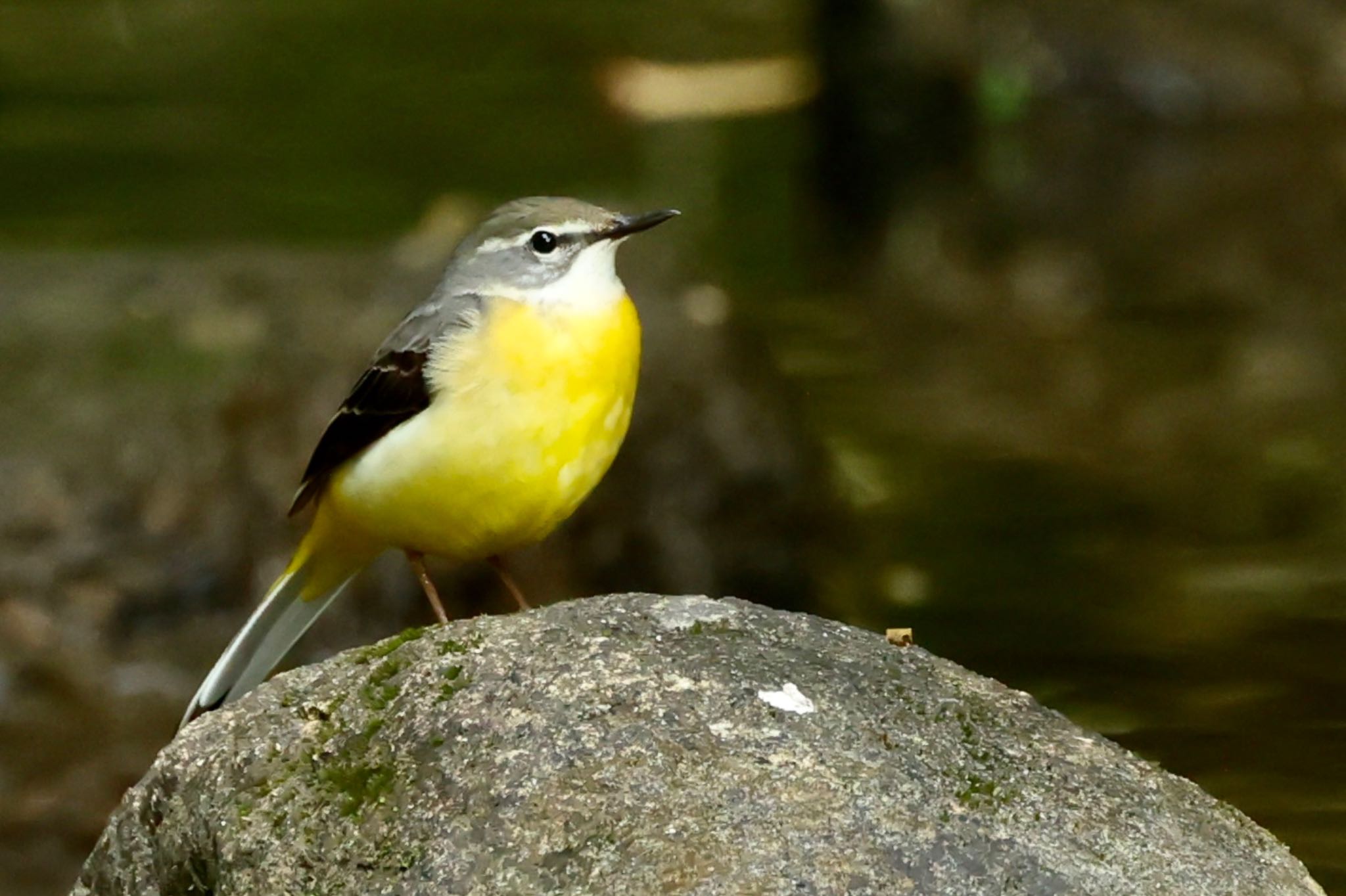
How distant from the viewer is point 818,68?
21.4m

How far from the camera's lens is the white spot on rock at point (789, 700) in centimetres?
450

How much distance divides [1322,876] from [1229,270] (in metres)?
9.33

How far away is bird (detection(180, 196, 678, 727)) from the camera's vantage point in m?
6.01

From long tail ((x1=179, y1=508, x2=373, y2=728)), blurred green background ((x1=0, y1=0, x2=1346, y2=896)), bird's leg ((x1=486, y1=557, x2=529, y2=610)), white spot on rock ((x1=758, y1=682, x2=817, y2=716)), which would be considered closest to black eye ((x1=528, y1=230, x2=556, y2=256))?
bird's leg ((x1=486, y1=557, x2=529, y2=610))

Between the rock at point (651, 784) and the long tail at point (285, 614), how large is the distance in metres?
1.84

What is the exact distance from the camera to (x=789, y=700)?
4.53 metres

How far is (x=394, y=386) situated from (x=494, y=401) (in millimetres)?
502

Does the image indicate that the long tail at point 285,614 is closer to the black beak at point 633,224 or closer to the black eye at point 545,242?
the black eye at point 545,242

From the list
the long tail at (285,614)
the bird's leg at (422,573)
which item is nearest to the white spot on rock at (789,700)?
the bird's leg at (422,573)

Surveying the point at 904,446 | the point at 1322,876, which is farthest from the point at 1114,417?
the point at 1322,876

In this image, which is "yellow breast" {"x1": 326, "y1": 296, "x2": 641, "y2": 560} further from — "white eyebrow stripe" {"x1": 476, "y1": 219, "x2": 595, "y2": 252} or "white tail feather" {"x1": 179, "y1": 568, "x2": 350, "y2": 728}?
"white tail feather" {"x1": 179, "y1": 568, "x2": 350, "y2": 728}

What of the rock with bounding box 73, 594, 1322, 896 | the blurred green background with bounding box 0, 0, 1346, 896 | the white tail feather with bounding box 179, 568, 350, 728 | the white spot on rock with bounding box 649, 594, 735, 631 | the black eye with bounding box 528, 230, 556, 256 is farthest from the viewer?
the blurred green background with bounding box 0, 0, 1346, 896

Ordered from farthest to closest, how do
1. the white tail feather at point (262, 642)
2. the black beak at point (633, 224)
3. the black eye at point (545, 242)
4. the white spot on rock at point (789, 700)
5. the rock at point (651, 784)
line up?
1. the white tail feather at point (262, 642)
2. the black eye at point (545, 242)
3. the black beak at point (633, 224)
4. the white spot on rock at point (789, 700)
5. the rock at point (651, 784)

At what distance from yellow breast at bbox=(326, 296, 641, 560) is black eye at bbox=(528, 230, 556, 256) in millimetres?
202
